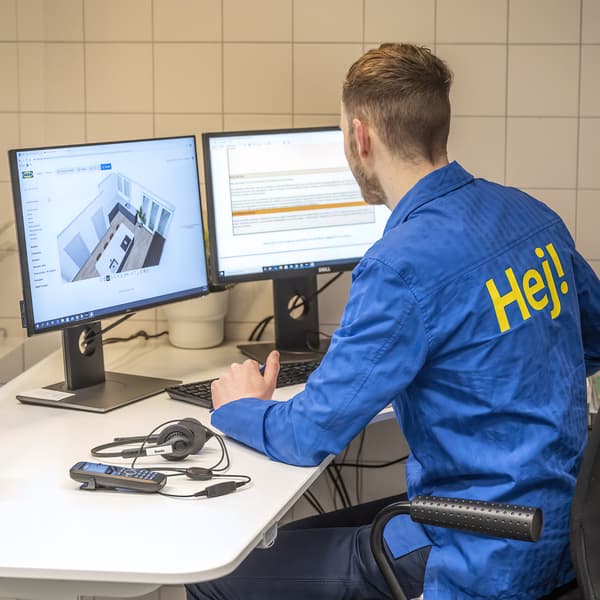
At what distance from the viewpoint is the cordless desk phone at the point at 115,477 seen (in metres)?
1.74

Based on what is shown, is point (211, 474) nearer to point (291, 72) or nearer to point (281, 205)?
point (281, 205)

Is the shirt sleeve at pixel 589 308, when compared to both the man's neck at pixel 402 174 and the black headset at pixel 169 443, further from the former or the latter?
the black headset at pixel 169 443

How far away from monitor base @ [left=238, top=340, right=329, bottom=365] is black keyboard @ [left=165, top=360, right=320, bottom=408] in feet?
0.36

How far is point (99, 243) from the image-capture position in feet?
7.50

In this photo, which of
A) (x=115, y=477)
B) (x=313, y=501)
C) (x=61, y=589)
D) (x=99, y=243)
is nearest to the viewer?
(x=61, y=589)

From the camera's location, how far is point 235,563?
1511mm

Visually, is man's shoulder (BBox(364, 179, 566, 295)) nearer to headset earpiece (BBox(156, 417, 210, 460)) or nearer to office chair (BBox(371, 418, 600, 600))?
office chair (BBox(371, 418, 600, 600))

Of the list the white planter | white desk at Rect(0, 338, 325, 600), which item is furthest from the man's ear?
the white planter

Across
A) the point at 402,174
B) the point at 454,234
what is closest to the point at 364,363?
the point at 454,234

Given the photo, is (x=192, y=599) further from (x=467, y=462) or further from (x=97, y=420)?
(x=467, y=462)

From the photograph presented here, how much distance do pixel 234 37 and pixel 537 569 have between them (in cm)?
174

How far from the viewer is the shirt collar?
1820mm

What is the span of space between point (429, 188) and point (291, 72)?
118 centimetres

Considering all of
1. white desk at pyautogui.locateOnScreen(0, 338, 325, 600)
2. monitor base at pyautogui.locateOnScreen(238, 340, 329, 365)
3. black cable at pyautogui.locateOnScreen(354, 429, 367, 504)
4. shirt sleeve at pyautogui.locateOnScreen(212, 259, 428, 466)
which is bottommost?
black cable at pyautogui.locateOnScreen(354, 429, 367, 504)
